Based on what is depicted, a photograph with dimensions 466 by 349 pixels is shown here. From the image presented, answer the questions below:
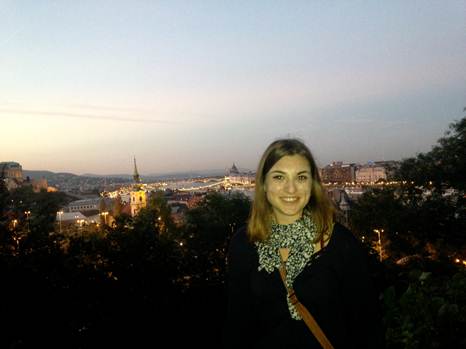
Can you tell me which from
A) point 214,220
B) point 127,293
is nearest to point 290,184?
point 127,293

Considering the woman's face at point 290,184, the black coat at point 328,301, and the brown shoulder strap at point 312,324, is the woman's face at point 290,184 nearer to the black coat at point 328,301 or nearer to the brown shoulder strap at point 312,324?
the black coat at point 328,301

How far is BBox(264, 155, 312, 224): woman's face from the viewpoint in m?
2.11

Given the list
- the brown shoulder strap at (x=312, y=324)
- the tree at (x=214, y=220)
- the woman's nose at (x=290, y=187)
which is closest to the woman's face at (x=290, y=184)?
the woman's nose at (x=290, y=187)

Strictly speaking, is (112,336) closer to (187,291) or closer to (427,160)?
(187,291)

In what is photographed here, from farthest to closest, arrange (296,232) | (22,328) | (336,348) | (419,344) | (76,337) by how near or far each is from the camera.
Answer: (76,337), (22,328), (419,344), (296,232), (336,348)

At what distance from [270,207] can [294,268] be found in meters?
0.45

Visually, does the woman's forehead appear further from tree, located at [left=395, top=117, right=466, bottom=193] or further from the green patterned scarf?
tree, located at [left=395, top=117, right=466, bottom=193]

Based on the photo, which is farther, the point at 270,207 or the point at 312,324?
the point at 270,207

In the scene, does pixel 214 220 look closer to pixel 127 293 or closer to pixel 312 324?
pixel 127 293

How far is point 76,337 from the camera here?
3.90 meters

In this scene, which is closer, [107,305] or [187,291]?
[107,305]

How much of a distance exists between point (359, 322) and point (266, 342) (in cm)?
53

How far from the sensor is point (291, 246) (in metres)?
2.14

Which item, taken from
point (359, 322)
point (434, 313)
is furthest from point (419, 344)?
point (359, 322)
